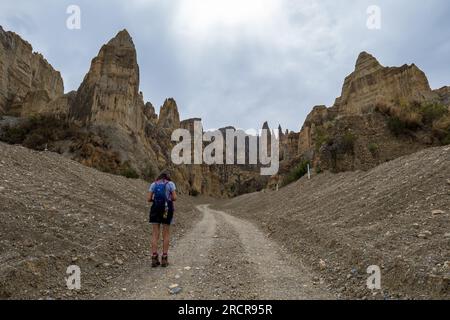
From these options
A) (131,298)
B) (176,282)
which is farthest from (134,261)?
(131,298)

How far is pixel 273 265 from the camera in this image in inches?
293

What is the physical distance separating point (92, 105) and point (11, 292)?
2012 inches

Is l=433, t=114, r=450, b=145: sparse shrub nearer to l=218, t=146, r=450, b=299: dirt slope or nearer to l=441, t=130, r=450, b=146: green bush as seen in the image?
l=441, t=130, r=450, b=146: green bush

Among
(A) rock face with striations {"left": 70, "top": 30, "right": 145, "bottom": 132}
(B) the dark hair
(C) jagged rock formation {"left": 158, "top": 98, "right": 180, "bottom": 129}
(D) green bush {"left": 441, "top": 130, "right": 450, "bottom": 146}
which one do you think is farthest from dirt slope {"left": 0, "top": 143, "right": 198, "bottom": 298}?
(C) jagged rock formation {"left": 158, "top": 98, "right": 180, "bottom": 129}

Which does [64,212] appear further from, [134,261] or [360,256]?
[360,256]

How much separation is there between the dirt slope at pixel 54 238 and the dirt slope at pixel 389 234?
4544mm

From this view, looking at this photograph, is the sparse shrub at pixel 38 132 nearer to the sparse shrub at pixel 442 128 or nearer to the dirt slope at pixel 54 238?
the dirt slope at pixel 54 238

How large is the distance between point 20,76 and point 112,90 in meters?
28.7

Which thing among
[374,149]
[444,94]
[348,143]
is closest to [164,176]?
[374,149]

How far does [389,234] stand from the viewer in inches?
285

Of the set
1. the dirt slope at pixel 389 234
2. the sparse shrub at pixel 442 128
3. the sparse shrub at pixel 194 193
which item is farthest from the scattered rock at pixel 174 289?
the sparse shrub at pixel 194 193

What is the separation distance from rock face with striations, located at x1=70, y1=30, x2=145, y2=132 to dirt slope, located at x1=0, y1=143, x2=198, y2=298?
40.2m

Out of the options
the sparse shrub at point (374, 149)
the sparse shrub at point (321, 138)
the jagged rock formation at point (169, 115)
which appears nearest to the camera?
the sparse shrub at point (374, 149)

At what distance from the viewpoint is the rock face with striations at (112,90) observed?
168 feet
